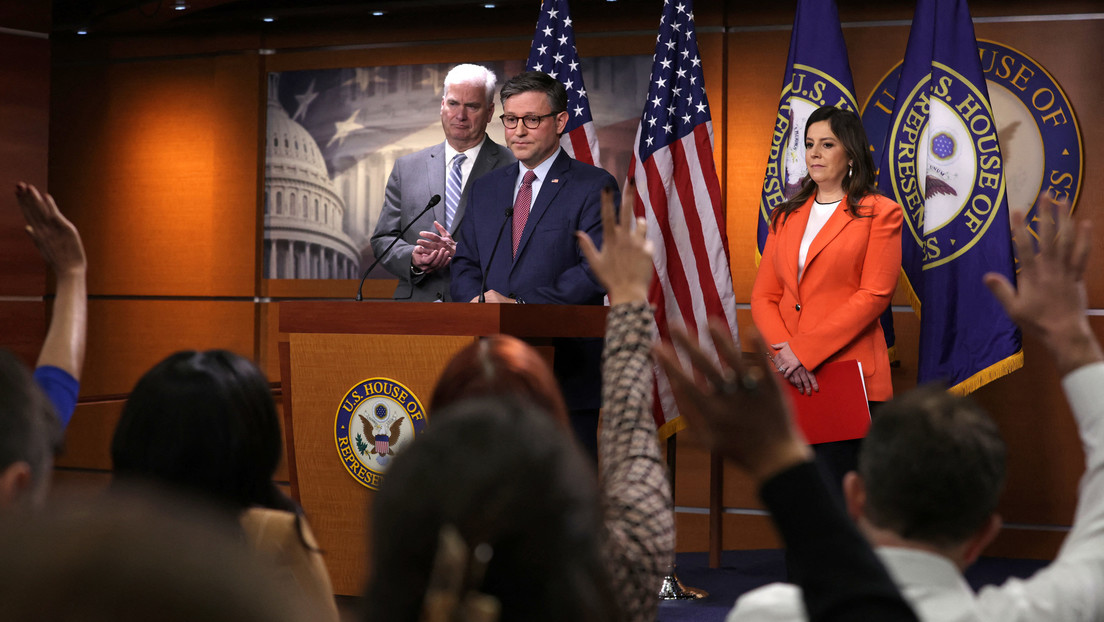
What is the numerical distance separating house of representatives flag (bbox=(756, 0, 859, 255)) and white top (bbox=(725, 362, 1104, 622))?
3281 millimetres

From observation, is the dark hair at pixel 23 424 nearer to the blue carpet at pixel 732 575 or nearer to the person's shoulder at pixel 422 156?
the blue carpet at pixel 732 575

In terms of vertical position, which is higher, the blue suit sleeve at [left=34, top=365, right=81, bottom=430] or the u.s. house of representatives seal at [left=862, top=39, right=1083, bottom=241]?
the u.s. house of representatives seal at [left=862, top=39, right=1083, bottom=241]

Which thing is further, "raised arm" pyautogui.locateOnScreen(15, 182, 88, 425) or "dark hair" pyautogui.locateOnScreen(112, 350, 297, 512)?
"raised arm" pyautogui.locateOnScreen(15, 182, 88, 425)

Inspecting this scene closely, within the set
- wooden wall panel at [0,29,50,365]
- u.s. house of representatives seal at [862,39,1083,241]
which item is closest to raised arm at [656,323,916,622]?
u.s. house of representatives seal at [862,39,1083,241]

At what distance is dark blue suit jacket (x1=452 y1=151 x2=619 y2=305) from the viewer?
3.46m

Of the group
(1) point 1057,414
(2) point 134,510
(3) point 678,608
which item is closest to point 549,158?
(3) point 678,608

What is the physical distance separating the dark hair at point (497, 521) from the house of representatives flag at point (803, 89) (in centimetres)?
401

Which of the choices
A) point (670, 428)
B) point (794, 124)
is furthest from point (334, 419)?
point (794, 124)

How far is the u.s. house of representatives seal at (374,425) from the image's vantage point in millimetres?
2836

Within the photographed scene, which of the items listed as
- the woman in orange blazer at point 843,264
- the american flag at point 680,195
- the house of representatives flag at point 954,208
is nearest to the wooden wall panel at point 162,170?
the american flag at point 680,195

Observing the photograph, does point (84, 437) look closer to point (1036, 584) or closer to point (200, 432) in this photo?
point (200, 432)

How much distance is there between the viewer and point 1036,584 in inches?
47.3

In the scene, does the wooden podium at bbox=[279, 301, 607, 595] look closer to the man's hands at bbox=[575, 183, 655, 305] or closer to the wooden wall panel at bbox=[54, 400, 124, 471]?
the wooden wall panel at bbox=[54, 400, 124, 471]

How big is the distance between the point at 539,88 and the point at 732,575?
234 centimetres
